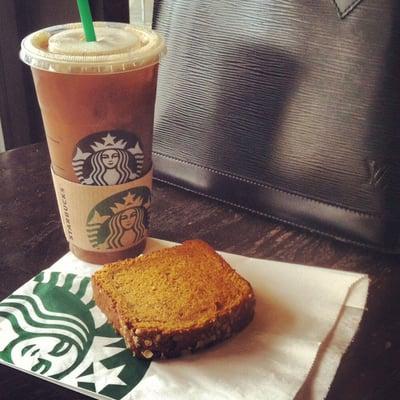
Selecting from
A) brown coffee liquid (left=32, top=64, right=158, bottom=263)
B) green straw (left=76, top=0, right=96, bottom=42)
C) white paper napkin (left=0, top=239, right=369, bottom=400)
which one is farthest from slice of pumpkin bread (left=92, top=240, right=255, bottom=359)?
green straw (left=76, top=0, right=96, bottom=42)

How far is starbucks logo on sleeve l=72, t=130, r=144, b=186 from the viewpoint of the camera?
615 mm

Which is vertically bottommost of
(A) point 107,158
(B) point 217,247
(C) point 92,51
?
(B) point 217,247

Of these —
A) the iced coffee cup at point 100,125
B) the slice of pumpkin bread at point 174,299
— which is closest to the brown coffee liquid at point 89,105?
the iced coffee cup at point 100,125

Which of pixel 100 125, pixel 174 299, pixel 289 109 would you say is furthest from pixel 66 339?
pixel 289 109

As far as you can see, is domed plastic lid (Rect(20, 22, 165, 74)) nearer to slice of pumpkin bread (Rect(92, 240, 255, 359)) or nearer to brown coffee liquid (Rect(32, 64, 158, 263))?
brown coffee liquid (Rect(32, 64, 158, 263))

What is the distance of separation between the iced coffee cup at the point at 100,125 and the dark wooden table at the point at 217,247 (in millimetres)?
61

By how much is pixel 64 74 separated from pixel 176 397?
31 cm

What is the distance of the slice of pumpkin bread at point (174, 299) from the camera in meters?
0.54

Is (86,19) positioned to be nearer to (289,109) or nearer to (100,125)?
(100,125)

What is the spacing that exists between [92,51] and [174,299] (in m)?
0.25

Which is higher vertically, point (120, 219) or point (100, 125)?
point (100, 125)

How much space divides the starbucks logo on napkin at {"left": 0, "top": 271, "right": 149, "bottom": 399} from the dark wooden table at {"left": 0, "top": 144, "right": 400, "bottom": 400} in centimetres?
2

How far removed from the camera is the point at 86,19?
0.61 m

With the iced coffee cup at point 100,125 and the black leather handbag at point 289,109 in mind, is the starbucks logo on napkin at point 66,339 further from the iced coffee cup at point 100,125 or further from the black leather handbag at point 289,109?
the black leather handbag at point 289,109
